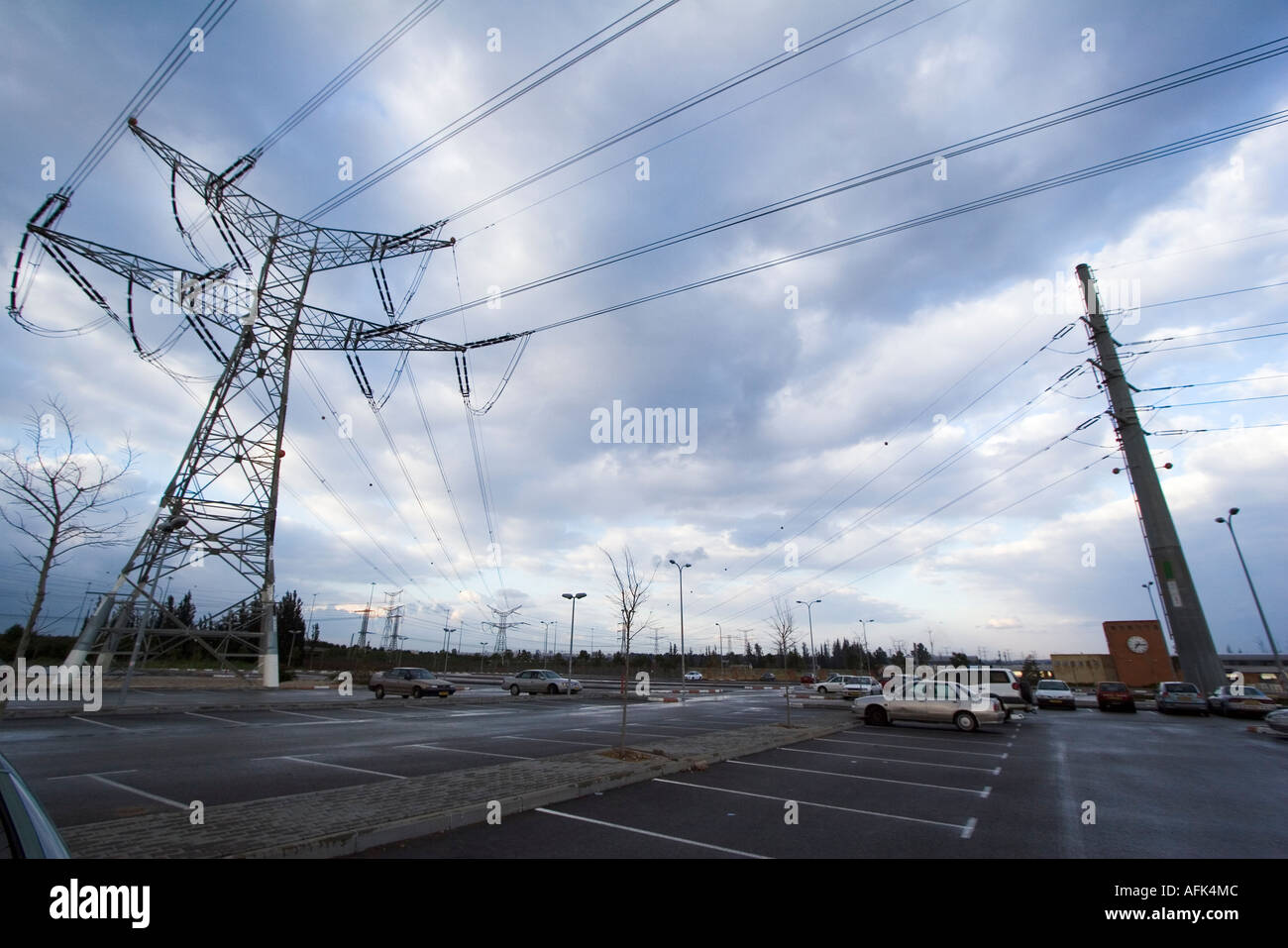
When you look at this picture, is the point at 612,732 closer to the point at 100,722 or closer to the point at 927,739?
the point at 927,739

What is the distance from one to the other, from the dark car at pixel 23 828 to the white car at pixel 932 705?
74.2 feet

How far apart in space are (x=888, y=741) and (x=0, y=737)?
22.2 m

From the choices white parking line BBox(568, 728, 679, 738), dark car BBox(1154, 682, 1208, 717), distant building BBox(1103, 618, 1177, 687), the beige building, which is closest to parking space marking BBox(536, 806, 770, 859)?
white parking line BBox(568, 728, 679, 738)

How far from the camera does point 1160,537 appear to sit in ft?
120

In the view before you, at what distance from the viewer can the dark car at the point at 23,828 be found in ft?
7.03

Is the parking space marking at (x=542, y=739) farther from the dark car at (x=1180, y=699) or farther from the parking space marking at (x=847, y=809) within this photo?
the dark car at (x=1180, y=699)

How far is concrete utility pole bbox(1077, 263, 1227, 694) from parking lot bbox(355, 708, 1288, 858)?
86.9 ft

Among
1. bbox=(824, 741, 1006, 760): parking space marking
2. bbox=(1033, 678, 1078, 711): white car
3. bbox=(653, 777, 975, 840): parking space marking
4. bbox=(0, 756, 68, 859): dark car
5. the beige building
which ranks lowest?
the beige building

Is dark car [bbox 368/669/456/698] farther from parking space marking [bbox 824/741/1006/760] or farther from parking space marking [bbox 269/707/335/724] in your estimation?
parking space marking [bbox 824/741/1006/760]

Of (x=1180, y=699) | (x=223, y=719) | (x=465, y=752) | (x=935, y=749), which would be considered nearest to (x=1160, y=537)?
(x=1180, y=699)

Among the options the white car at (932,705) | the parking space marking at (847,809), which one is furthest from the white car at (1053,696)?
the parking space marking at (847,809)

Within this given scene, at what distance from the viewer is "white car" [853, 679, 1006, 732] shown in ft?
64.2

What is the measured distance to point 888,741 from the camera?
53.4ft
